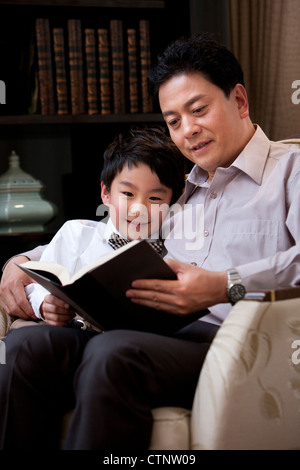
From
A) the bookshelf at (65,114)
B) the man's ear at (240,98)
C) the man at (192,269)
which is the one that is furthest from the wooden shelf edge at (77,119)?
the man's ear at (240,98)

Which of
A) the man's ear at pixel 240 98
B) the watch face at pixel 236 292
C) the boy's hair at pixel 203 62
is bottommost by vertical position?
the watch face at pixel 236 292

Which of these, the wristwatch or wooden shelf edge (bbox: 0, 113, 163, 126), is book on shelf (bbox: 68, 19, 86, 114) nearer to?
wooden shelf edge (bbox: 0, 113, 163, 126)

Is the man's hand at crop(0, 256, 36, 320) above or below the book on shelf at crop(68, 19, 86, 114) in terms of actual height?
below

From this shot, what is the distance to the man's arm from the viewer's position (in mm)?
1605

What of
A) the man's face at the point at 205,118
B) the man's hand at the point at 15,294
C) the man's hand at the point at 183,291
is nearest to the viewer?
the man's hand at the point at 183,291

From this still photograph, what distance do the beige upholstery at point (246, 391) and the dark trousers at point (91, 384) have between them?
0.06m

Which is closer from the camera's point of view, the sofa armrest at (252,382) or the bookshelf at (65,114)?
the sofa armrest at (252,382)

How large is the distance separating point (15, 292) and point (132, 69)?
1132mm

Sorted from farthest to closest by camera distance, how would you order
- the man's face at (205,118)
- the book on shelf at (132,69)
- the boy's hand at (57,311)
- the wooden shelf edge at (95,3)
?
the book on shelf at (132,69), the wooden shelf edge at (95,3), the man's face at (205,118), the boy's hand at (57,311)

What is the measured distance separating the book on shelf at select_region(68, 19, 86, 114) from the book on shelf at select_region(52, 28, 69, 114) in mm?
26

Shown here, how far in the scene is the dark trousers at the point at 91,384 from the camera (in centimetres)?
111

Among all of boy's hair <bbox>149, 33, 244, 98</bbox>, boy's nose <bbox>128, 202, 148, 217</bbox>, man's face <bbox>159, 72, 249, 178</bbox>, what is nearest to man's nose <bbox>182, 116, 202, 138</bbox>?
man's face <bbox>159, 72, 249, 178</bbox>

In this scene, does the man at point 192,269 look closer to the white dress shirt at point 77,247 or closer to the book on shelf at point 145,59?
the white dress shirt at point 77,247

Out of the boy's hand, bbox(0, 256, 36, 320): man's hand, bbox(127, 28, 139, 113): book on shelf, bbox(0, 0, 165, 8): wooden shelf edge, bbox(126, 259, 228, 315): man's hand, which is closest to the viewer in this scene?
bbox(126, 259, 228, 315): man's hand
